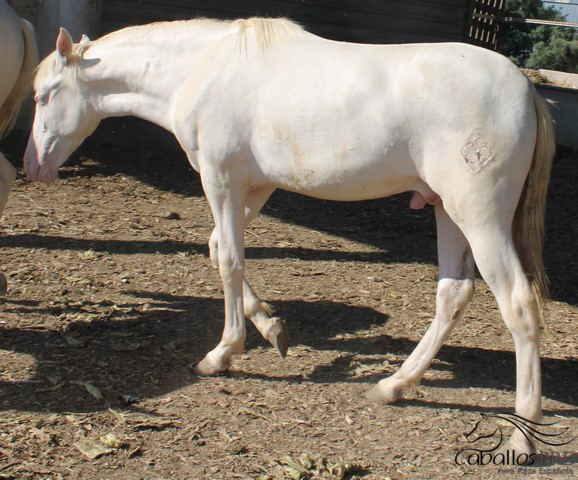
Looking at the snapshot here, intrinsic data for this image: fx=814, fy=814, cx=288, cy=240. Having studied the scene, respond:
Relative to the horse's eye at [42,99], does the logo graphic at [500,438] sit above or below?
below

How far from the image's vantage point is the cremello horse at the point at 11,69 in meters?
5.06

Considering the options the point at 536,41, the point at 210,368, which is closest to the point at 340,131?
the point at 210,368

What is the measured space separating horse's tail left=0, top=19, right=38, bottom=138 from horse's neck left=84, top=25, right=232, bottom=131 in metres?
1.11

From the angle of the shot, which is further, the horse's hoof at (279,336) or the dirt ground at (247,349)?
the horse's hoof at (279,336)

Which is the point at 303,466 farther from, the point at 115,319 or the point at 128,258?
the point at 128,258

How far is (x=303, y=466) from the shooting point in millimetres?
3346

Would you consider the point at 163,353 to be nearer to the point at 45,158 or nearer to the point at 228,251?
the point at 228,251

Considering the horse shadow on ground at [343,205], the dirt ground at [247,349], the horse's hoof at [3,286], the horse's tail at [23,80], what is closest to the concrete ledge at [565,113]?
the horse shadow on ground at [343,205]

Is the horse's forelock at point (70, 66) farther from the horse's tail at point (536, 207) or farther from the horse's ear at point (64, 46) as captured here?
the horse's tail at point (536, 207)

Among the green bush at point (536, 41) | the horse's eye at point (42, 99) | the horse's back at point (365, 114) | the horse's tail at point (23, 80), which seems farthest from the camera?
the green bush at point (536, 41)

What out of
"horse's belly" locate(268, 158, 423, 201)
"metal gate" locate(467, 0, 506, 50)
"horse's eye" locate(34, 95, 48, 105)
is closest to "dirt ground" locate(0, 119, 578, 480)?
"horse's belly" locate(268, 158, 423, 201)

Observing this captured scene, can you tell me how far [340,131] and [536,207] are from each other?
35.8 inches

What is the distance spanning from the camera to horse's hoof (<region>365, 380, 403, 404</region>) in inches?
155

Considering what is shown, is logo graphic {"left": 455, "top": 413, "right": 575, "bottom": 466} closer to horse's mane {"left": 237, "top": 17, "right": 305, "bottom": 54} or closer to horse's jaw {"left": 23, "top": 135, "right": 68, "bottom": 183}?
horse's mane {"left": 237, "top": 17, "right": 305, "bottom": 54}
